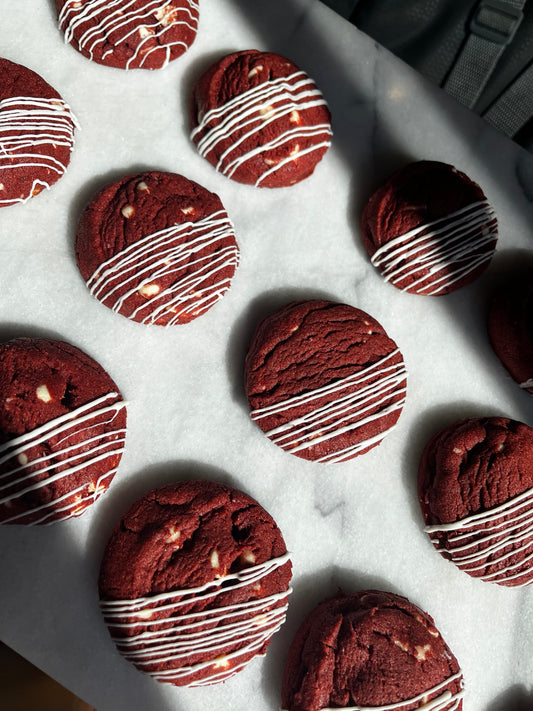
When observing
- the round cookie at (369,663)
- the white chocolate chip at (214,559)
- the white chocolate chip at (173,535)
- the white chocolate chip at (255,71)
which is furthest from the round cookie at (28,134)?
the round cookie at (369,663)

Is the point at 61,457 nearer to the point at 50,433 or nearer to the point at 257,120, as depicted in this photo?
the point at 50,433

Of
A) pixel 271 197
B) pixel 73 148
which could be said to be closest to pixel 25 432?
pixel 73 148

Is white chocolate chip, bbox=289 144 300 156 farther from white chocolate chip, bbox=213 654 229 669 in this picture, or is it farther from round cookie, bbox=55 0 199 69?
white chocolate chip, bbox=213 654 229 669

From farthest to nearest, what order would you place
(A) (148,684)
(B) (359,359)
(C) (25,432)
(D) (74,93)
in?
1. (D) (74,93)
2. (B) (359,359)
3. (A) (148,684)
4. (C) (25,432)

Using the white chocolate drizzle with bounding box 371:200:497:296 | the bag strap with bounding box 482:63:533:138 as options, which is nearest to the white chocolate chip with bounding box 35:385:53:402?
the white chocolate drizzle with bounding box 371:200:497:296

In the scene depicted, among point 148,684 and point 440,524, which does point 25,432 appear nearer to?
point 148,684

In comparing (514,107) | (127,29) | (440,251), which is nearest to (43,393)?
(127,29)

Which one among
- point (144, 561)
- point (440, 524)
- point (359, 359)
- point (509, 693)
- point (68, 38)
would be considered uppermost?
point (68, 38)
